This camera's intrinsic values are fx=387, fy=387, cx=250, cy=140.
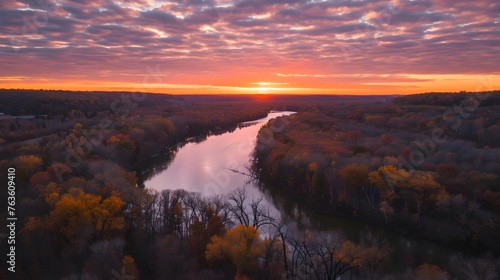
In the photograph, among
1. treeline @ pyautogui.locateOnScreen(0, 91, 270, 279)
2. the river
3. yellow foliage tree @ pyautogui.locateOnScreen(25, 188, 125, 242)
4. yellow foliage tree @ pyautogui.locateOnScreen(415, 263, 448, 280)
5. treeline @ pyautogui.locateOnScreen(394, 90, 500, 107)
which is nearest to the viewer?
yellow foliage tree @ pyautogui.locateOnScreen(415, 263, 448, 280)

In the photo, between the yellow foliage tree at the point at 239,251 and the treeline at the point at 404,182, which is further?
the treeline at the point at 404,182

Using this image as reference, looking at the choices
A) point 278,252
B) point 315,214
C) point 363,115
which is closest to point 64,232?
point 278,252

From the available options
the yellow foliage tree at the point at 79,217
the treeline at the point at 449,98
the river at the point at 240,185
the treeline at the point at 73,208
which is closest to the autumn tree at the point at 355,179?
the river at the point at 240,185

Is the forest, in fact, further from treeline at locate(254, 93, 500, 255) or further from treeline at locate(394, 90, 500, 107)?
treeline at locate(394, 90, 500, 107)

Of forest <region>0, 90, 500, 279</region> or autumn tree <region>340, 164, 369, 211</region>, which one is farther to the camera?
autumn tree <region>340, 164, 369, 211</region>

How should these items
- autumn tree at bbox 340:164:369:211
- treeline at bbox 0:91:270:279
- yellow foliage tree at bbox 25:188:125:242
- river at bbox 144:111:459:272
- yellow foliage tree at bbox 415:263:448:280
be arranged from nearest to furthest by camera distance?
yellow foliage tree at bbox 415:263:448:280 → treeline at bbox 0:91:270:279 → yellow foliage tree at bbox 25:188:125:242 → river at bbox 144:111:459:272 → autumn tree at bbox 340:164:369:211

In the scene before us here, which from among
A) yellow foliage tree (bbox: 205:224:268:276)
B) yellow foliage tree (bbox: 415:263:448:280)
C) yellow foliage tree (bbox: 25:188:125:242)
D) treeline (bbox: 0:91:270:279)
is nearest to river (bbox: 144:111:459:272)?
yellow foliage tree (bbox: 415:263:448:280)

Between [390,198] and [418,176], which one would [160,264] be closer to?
[390,198]

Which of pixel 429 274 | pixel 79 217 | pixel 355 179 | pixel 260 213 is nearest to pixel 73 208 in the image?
pixel 79 217

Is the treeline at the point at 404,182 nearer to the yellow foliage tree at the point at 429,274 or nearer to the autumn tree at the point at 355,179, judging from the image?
the autumn tree at the point at 355,179

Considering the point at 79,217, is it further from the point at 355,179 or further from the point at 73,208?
the point at 355,179
